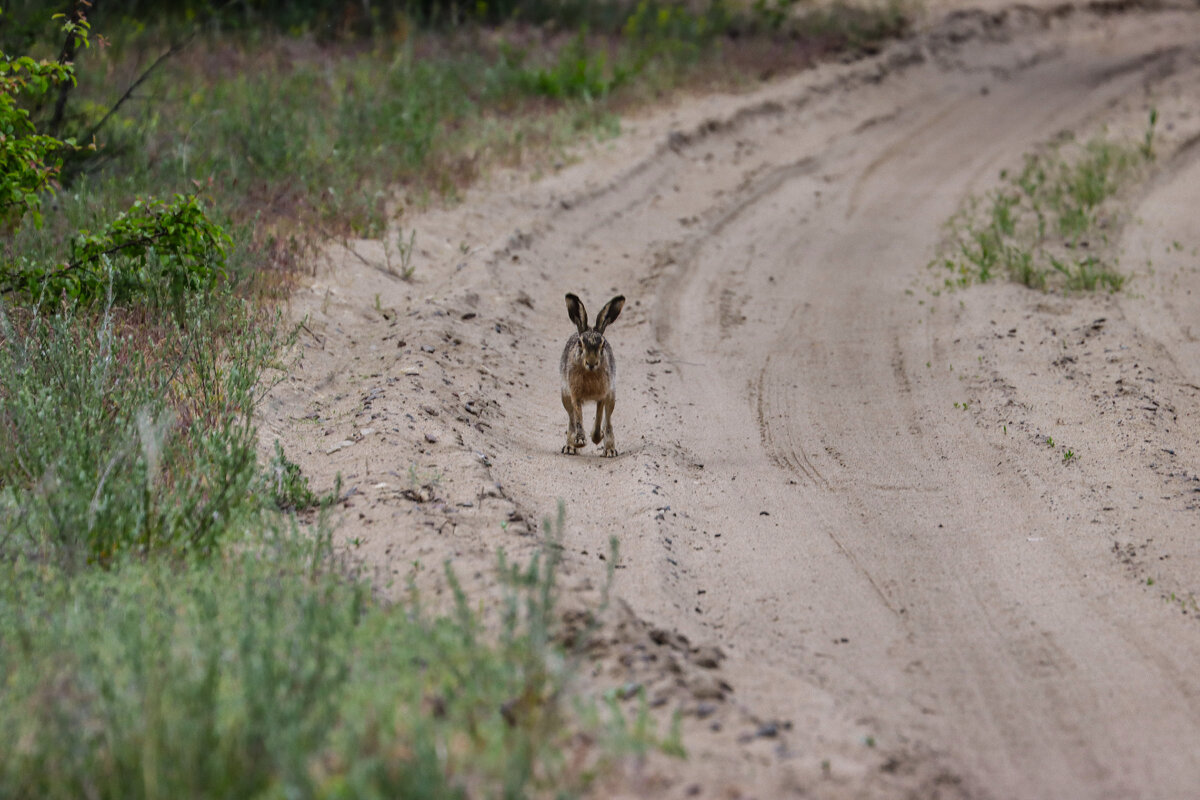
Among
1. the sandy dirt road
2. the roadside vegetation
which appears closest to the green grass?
the roadside vegetation

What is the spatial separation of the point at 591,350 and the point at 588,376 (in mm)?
219

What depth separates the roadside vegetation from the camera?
11.1 ft

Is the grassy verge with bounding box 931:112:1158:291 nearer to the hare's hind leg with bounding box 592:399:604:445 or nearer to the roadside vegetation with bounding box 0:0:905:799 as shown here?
the hare's hind leg with bounding box 592:399:604:445

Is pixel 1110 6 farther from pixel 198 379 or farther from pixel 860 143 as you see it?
pixel 198 379

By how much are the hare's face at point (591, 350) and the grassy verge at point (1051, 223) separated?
190 inches

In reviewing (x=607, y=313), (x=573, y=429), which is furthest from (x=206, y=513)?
(x=607, y=313)

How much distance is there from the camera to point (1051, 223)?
492 inches

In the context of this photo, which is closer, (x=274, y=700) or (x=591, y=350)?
(x=274, y=700)

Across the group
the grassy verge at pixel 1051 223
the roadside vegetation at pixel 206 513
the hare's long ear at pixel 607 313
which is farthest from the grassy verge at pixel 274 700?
the grassy verge at pixel 1051 223

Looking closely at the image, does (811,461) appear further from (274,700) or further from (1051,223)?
(1051,223)

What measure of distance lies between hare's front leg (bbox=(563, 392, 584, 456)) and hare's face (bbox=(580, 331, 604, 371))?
1.23 feet

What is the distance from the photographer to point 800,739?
4129 mm

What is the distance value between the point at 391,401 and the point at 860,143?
11.3 meters

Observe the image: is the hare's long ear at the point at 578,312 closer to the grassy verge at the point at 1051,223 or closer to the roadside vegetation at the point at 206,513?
the roadside vegetation at the point at 206,513
